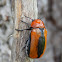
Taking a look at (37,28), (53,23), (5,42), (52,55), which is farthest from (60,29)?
(37,28)

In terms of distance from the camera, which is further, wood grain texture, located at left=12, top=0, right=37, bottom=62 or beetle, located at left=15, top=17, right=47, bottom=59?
beetle, located at left=15, top=17, right=47, bottom=59

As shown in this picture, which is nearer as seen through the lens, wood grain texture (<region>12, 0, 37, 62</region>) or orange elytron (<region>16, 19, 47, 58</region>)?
wood grain texture (<region>12, 0, 37, 62</region>)

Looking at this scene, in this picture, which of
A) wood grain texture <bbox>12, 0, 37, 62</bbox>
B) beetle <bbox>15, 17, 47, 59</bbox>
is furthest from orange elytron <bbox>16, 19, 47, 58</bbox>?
wood grain texture <bbox>12, 0, 37, 62</bbox>

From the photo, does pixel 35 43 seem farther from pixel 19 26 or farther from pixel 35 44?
pixel 19 26

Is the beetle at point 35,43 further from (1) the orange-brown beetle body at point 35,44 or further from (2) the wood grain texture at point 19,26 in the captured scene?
(2) the wood grain texture at point 19,26

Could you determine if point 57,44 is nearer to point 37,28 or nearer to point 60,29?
point 60,29

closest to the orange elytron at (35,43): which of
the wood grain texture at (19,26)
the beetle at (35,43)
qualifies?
the beetle at (35,43)

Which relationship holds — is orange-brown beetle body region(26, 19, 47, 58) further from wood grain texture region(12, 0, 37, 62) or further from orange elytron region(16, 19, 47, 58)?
wood grain texture region(12, 0, 37, 62)

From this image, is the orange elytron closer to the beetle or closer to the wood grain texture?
the beetle

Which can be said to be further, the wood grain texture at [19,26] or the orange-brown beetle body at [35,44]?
the orange-brown beetle body at [35,44]

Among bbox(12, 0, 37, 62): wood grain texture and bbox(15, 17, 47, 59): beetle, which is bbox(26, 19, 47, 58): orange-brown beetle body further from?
bbox(12, 0, 37, 62): wood grain texture

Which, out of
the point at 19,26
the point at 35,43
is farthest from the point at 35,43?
the point at 19,26
